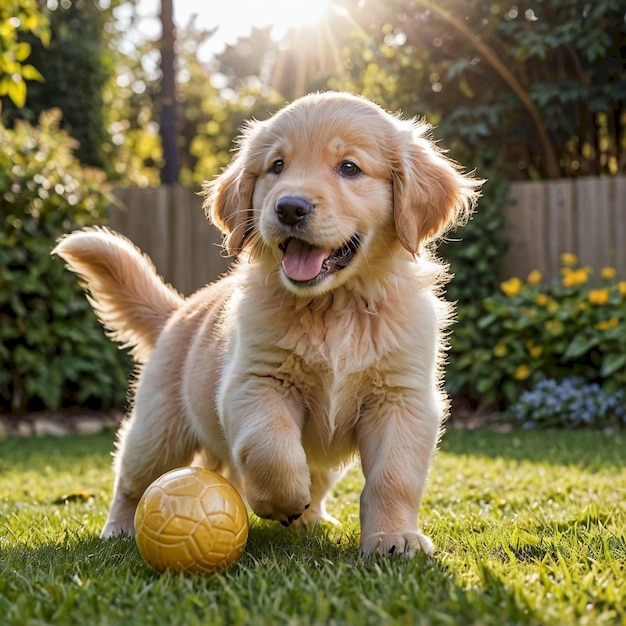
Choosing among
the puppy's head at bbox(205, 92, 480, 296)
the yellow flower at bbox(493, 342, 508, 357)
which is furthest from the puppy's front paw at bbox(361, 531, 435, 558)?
the yellow flower at bbox(493, 342, 508, 357)

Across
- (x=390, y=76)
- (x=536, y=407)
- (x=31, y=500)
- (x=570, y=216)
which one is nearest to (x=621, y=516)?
(x=31, y=500)

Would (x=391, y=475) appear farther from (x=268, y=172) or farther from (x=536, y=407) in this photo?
(x=536, y=407)

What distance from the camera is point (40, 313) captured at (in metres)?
7.32

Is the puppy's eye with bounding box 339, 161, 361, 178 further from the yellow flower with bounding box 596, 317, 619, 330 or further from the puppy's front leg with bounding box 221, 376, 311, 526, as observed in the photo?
the yellow flower with bounding box 596, 317, 619, 330

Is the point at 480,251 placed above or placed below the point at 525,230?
below

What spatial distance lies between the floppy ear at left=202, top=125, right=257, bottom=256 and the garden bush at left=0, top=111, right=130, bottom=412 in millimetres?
4263

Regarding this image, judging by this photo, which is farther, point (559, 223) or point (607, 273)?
point (559, 223)

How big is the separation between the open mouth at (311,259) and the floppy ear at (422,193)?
201mm

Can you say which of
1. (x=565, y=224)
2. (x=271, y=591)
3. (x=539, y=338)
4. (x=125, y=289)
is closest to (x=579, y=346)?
(x=539, y=338)

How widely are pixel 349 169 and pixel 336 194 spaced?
0.15 m

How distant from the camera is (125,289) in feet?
13.0

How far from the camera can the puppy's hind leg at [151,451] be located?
3535 millimetres

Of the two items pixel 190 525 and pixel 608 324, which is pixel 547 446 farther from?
pixel 190 525

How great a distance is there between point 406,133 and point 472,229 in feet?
18.5
